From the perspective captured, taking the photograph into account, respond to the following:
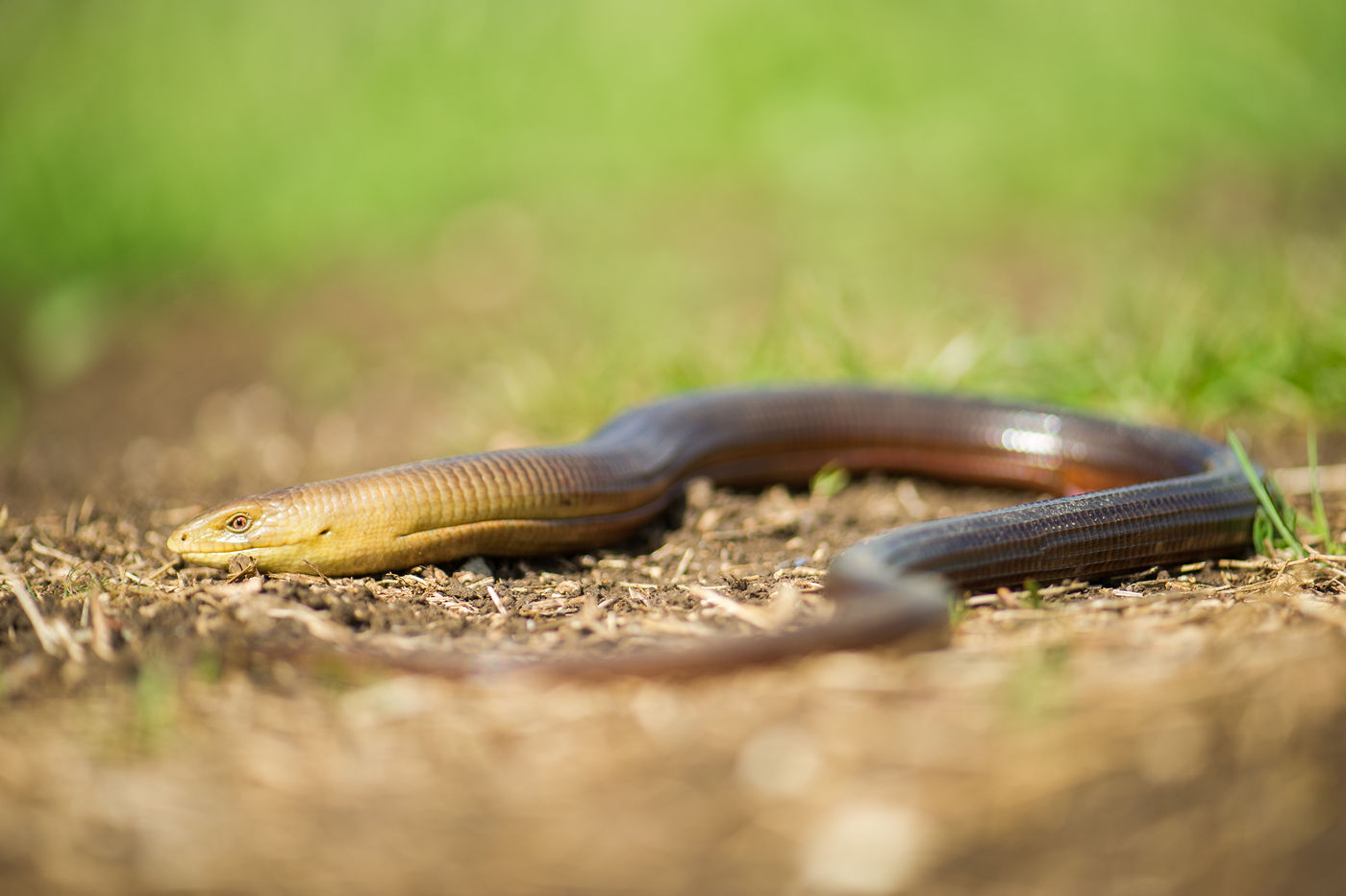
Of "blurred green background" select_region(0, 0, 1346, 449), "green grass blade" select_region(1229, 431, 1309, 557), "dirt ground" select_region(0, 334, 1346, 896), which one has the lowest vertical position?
"dirt ground" select_region(0, 334, 1346, 896)

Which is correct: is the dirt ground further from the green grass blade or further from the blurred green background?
the blurred green background

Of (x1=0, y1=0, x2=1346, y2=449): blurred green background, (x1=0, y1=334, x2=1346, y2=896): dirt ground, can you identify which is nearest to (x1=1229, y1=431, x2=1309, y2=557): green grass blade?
(x1=0, y1=334, x2=1346, y2=896): dirt ground

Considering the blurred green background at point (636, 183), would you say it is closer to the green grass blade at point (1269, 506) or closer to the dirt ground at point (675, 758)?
the green grass blade at point (1269, 506)

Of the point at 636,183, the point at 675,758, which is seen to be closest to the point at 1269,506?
the point at 675,758

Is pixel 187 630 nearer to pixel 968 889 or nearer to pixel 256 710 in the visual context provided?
pixel 256 710

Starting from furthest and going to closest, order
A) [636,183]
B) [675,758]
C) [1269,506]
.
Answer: [636,183]
[1269,506]
[675,758]

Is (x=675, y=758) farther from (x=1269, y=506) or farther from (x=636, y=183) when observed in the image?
(x=636, y=183)
